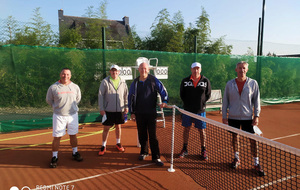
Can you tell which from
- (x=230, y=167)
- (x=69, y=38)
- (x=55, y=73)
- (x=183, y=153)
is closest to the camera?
(x=230, y=167)

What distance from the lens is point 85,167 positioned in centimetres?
394

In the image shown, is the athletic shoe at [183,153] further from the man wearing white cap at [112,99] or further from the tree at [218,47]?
the tree at [218,47]

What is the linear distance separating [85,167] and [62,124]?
937 mm

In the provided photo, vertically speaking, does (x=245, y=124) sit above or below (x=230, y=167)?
above

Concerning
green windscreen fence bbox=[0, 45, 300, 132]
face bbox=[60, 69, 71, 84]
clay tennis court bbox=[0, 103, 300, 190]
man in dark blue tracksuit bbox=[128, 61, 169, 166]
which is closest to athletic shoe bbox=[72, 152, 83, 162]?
clay tennis court bbox=[0, 103, 300, 190]

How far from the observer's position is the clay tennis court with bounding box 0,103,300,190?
3346mm

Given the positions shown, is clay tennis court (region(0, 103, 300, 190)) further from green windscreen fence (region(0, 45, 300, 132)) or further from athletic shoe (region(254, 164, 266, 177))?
athletic shoe (region(254, 164, 266, 177))

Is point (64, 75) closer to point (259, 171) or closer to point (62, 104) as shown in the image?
point (62, 104)

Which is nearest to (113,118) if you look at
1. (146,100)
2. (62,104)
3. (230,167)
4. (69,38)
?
(146,100)

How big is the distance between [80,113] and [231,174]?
17.9ft

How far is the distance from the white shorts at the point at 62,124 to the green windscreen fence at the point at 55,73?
318 centimetres

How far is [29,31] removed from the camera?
902 centimetres

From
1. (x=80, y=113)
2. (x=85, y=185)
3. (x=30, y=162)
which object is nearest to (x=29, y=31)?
(x=80, y=113)

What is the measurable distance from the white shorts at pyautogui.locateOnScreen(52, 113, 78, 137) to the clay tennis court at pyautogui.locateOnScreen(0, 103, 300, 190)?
2.20ft
